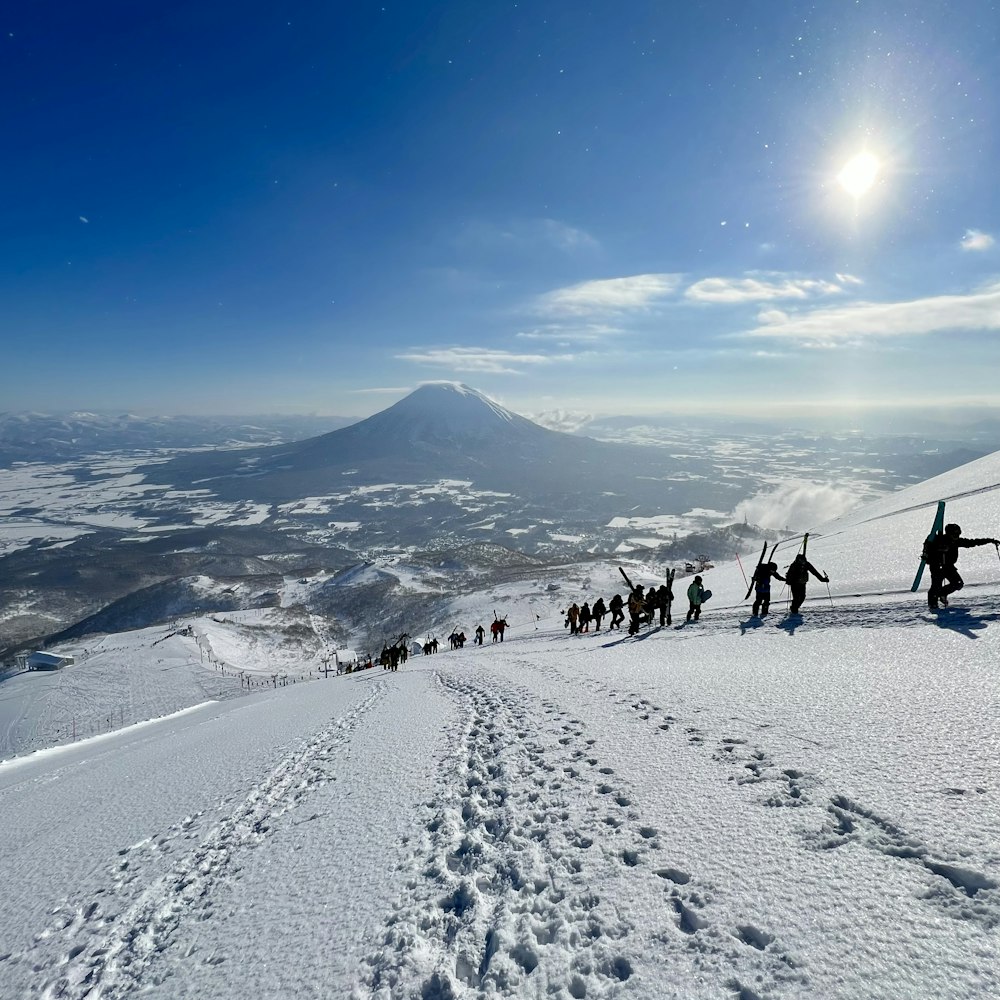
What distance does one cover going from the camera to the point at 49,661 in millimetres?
Result: 54312

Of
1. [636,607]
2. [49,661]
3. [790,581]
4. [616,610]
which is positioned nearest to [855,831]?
[790,581]

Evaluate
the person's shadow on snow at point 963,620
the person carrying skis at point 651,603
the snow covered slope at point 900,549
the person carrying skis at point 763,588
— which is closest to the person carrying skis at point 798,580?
the person carrying skis at point 763,588

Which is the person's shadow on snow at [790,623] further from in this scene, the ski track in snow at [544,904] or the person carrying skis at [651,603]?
the ski track in snow at [544,904]

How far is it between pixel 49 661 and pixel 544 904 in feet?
236

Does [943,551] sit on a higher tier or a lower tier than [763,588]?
higher

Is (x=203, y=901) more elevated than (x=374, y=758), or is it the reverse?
(x=203, y=901)

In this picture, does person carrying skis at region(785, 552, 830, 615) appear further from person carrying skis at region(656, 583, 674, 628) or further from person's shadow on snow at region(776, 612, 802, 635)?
person carrying skis at region(656, 583, 674, 628)

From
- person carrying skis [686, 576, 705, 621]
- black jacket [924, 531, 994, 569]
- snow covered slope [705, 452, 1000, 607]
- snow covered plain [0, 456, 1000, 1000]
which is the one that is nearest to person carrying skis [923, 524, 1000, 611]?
black jacket [924, 531, 994, 569]

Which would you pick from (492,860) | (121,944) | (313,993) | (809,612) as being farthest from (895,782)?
(809,612)

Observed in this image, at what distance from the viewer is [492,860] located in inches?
164

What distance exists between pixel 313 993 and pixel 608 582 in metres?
75.2

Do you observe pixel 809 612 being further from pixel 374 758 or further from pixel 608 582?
pixel 608 582

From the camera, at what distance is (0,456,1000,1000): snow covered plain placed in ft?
9.26

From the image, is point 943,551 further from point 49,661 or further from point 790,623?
point 49,661
